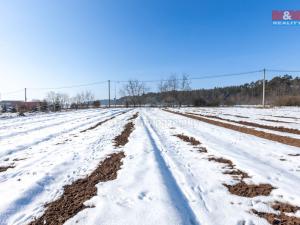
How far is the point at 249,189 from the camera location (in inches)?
139


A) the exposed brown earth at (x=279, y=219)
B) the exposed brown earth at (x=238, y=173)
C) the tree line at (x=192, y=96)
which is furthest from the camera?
the tree line at (x=192, y=96)

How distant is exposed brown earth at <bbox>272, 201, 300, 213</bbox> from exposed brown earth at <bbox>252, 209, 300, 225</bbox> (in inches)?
5.3

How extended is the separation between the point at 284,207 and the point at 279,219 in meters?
0.37

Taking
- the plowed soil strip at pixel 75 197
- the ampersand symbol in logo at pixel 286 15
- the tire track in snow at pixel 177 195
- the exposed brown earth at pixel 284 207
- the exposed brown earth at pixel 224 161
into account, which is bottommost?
the plowed soil strip at pixel 75 197

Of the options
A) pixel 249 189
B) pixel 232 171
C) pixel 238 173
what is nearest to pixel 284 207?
pixel 249 189

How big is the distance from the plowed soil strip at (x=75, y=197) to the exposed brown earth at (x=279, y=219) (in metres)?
2.32

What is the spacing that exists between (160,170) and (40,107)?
37480mm

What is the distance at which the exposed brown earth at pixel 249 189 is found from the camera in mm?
3338

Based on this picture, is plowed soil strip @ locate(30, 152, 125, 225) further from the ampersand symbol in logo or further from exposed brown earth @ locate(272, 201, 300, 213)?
the ampersand symbol in logo

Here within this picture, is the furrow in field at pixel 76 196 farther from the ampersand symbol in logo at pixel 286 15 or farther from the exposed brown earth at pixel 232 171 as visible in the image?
the ampersand symbol in logo at pixel 286 15

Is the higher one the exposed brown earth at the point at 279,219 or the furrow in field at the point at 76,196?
the exposed brown earth at the point at 279,219

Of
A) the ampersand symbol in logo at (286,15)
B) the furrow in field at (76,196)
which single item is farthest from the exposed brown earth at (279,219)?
the ampersand symbol in logo at (286,15)

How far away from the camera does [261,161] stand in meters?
5.06

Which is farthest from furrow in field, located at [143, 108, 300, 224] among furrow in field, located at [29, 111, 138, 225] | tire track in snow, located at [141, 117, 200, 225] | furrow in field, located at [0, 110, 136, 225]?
furrow in field, located at [0, 110, 136, 225]
